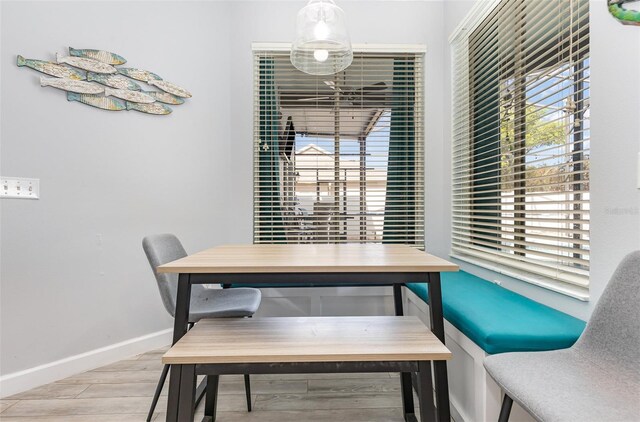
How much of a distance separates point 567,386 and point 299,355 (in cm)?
78

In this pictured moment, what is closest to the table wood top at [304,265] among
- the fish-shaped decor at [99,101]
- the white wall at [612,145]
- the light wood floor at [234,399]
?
the white wall at [612,145]

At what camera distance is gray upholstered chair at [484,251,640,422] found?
0.85 metres

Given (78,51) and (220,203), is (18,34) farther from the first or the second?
(220,203)

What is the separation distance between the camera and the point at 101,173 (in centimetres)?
226

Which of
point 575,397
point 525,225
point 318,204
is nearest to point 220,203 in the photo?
point 318,204

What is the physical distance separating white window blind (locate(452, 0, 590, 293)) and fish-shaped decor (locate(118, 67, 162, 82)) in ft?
7.64

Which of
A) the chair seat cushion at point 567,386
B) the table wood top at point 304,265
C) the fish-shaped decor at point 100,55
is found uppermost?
the fish-shaped decor at point 100,55

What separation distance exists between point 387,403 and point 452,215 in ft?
5.15

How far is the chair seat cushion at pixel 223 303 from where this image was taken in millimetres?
1680

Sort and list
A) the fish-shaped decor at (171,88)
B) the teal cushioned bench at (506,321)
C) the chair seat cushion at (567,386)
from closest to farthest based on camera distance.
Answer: the chair seat cushion at (567,386)
the teal cushioned bench at (506,321)
the fish-shaped decor at (171,88)

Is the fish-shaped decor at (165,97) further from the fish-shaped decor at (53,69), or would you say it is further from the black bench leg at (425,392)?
the black bench leg at (425,392)

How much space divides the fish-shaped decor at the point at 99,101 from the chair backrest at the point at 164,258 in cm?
104

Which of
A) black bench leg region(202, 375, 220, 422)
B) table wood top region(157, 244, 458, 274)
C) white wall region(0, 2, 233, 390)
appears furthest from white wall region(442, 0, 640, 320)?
white wall region(0, 2, 233, 390)

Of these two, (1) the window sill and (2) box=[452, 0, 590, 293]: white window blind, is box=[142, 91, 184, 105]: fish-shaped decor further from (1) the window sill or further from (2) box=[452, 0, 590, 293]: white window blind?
(1) the window sill
